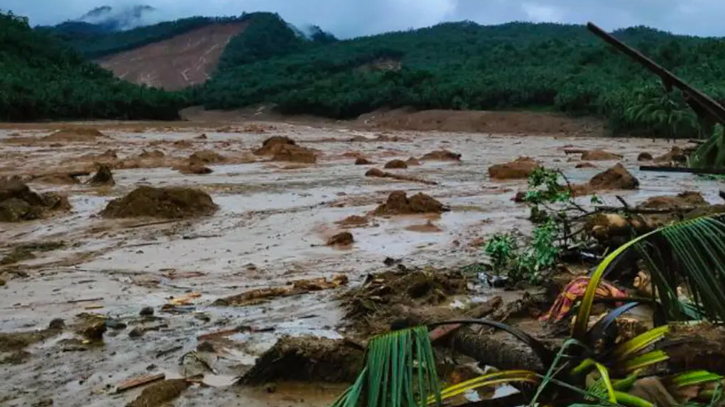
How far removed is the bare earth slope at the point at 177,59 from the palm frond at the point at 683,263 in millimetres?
87349

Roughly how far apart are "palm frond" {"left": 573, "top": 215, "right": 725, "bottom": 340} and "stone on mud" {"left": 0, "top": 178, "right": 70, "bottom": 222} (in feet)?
30.2

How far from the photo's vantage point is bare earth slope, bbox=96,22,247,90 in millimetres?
90375

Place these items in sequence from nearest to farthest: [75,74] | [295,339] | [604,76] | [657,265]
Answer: [657,265], [295,339], [604,76], [75,74]

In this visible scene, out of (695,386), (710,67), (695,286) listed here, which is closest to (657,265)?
(695,286)

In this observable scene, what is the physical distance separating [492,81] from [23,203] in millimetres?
51720

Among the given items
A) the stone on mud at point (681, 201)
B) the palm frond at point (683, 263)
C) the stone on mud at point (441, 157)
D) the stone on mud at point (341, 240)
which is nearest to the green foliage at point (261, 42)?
the stone on mud at point (441, 157)

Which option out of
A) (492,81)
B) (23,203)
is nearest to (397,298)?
(23,203)

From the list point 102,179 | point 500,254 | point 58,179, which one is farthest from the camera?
point 58,179

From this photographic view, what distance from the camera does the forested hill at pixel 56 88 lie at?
46966mm

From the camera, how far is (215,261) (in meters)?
7.11

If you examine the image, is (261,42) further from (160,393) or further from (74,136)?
(160,393)

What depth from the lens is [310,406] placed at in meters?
3.22

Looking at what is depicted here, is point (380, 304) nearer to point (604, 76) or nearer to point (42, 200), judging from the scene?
point (42, 200)

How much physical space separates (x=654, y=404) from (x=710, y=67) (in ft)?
186
